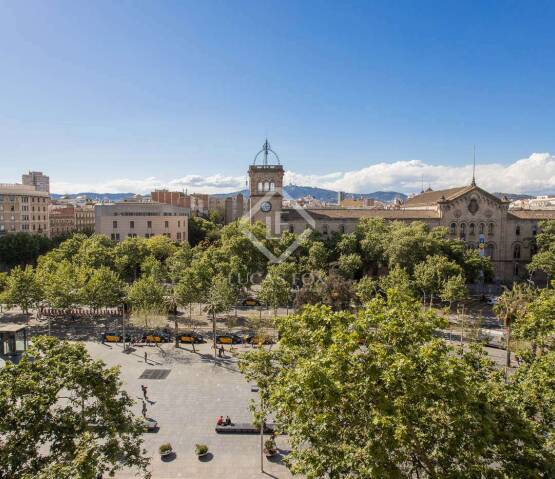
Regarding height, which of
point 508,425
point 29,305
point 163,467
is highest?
point 508,425

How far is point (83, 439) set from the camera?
14711mm

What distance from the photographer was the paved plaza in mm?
22812

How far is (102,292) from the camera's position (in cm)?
4659

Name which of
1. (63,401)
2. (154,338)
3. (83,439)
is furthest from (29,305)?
(83,439)

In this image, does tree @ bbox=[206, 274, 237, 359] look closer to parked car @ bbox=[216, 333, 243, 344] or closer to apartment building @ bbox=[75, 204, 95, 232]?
parked car @ bbox=[216, 333, 243, 344]

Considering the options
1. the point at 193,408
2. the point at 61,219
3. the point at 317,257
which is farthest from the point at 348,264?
the point at 61,219

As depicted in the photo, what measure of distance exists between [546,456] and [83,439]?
647 inches

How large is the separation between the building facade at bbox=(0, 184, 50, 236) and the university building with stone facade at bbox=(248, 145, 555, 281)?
182 feet

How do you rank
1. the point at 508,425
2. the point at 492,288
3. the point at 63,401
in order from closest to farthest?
the point at 508,425
the point at 63,401
the point at 492,288

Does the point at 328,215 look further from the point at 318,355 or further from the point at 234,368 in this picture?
the point at 318,355

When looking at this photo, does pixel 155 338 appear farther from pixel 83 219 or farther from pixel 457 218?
pixel 83 219

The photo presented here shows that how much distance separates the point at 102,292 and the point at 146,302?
230 inches

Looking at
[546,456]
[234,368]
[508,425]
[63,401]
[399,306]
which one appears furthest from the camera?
[234,368]

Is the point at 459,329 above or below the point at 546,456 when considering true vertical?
below
